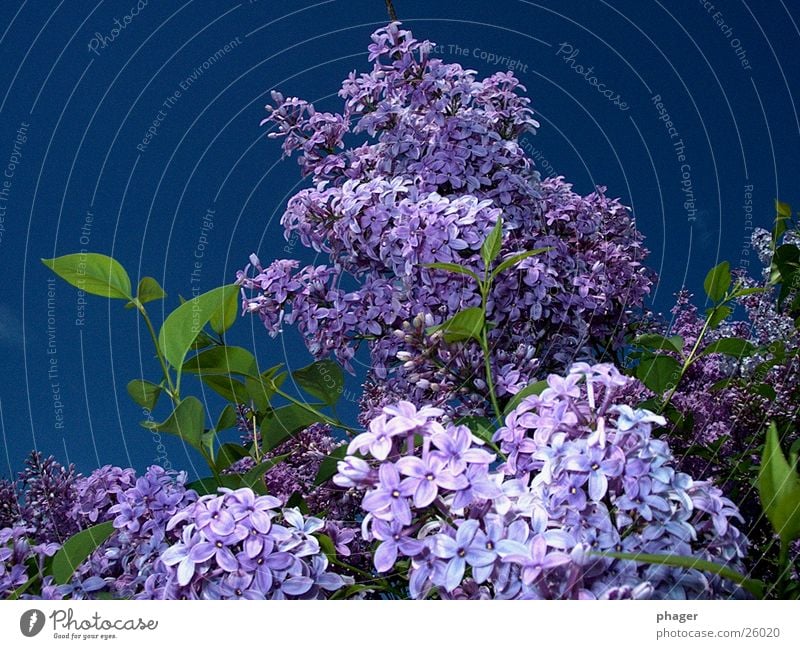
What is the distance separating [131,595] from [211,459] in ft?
0.96

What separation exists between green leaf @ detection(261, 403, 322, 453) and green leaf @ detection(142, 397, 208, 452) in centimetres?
11

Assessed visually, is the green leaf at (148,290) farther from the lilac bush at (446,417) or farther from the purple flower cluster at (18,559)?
the purple flower cluster at (18,559)

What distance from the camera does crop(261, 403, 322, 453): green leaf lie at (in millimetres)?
1304

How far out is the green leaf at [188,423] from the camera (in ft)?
4.00

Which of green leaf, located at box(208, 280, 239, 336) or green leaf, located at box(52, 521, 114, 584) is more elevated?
green leaf, located at box(208, 280, 239, 336)

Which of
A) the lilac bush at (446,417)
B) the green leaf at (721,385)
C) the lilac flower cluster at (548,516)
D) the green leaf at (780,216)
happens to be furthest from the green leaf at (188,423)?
the green leaf at (780,216)

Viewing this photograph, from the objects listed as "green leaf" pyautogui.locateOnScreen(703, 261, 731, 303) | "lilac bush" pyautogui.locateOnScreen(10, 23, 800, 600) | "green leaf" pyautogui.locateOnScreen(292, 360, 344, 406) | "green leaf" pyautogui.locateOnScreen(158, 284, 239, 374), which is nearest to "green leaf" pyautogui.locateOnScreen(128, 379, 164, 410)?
"lilac bush" pyautogui.locateOnScreen(10, 23, 800, 600)

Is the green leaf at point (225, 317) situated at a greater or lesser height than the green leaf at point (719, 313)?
greater

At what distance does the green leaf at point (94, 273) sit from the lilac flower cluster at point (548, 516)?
0.65m

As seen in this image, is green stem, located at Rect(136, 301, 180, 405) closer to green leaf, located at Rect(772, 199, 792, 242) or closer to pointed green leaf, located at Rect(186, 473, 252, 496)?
pointed green leaf, located at Rect(186, 473, 252, 496)

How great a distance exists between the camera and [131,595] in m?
1.04
